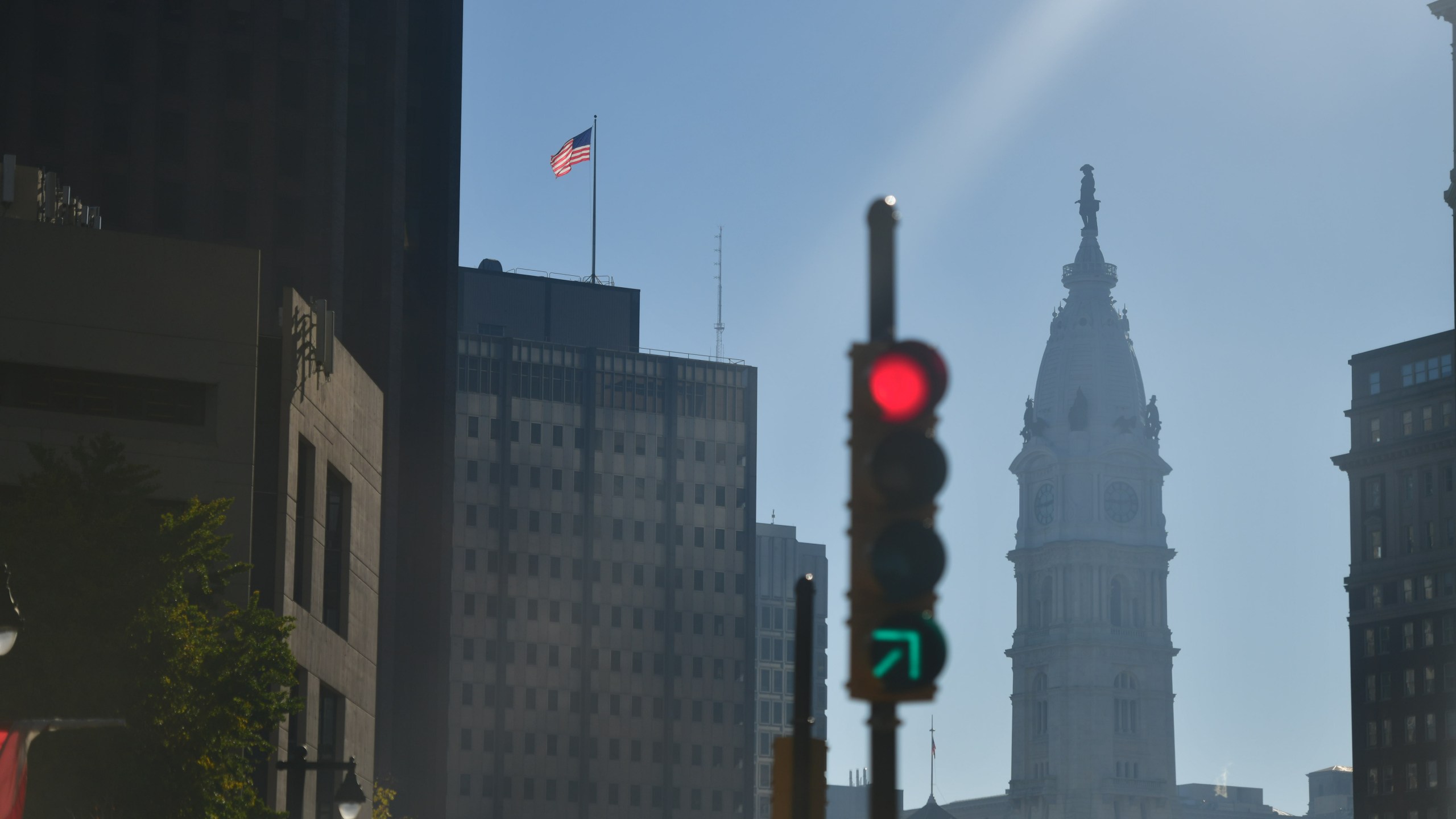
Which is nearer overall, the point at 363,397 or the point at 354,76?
the point at 363,397

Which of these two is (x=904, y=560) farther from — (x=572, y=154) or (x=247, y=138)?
(x=572, y=154)

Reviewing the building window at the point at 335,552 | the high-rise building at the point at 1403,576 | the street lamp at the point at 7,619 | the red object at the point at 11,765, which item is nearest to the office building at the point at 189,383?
the building window at the point at 335,552

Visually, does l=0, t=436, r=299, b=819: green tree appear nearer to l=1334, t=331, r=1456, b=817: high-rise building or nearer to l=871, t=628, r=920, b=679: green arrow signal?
l=871, t=628, r=920, b=679: green arrow signal

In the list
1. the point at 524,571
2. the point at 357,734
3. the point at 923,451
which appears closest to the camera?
the point at 923,451

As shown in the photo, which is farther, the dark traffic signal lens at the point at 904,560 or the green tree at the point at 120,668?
the green tree at the point at 120,668

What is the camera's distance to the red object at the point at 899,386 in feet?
33.2

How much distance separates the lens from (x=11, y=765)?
88.6 feet

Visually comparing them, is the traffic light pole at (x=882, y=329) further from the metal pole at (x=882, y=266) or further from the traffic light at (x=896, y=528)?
the traffic light at (x=896, y=528)

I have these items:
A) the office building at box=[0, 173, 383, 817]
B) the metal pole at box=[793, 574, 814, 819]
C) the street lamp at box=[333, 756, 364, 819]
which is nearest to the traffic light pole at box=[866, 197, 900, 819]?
the metal pole at box=[793, 574, 814, 819]

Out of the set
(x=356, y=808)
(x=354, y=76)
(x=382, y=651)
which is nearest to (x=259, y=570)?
(x=356, y=808)

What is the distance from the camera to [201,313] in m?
58.5

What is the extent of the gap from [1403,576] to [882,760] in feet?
589

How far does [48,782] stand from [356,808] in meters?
6.87

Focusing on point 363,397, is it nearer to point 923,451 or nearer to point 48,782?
point 48,782
